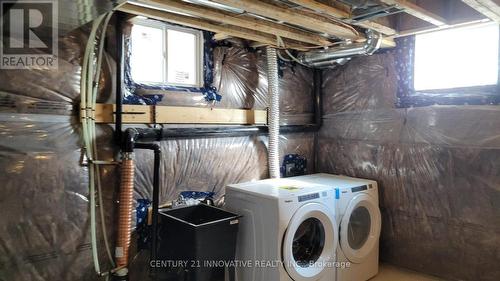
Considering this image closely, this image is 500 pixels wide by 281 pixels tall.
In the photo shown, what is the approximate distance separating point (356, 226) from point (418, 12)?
185 centimetres

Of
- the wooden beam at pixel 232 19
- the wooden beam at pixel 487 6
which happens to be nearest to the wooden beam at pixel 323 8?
the wooden beam at pixel 232 19

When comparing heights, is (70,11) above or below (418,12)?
below

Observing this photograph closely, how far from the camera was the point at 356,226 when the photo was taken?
3051 mm

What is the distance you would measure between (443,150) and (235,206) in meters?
1.81

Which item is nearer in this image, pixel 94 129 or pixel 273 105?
pixel 94 129

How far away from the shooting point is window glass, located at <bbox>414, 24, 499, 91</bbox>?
2.64m

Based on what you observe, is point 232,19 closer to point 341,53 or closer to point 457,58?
point 341,53

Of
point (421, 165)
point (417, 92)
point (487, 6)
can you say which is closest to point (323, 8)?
point (487, 6)

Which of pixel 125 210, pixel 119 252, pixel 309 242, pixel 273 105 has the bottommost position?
pixel 309 242

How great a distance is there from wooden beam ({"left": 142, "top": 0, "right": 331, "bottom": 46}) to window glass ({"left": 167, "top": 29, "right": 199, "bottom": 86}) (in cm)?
61

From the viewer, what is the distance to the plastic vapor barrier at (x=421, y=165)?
2.65 m

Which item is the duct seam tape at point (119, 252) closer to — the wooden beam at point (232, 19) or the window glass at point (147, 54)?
the window glass at point (147, 54)

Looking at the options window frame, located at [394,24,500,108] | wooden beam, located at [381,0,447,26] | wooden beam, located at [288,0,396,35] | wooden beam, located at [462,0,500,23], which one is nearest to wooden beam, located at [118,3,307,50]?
wooden beam, located at [288,0,396,35]

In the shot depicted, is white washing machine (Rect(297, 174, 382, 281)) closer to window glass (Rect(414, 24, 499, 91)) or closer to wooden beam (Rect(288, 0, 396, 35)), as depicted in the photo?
window glass (Rect(414, 24, 499, 91))
